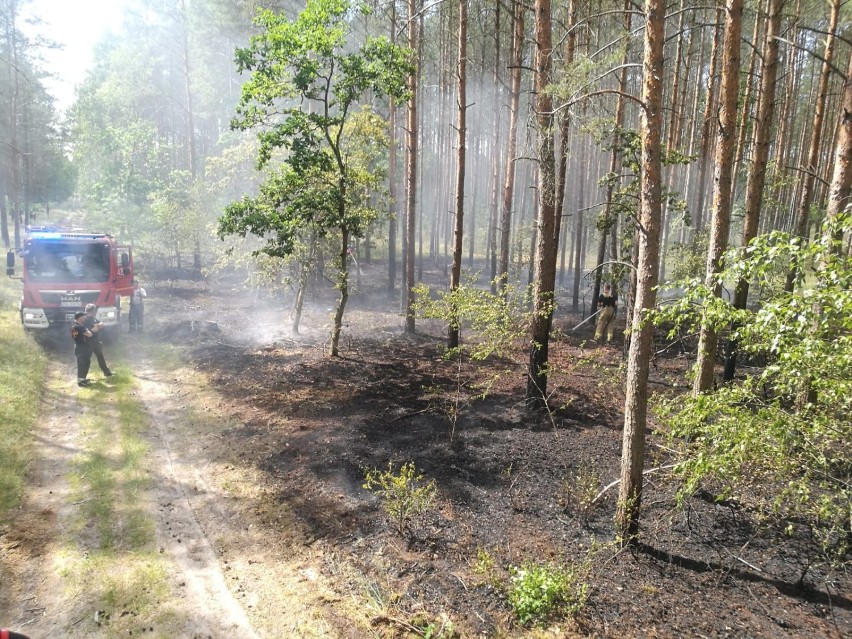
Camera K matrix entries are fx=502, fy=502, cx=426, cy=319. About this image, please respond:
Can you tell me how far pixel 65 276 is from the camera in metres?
13.7

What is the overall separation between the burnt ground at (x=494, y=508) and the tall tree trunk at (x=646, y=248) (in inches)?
33.2

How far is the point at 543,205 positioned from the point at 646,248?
412 centimetres

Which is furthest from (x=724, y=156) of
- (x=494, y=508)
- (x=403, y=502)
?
(x=403, y=502)

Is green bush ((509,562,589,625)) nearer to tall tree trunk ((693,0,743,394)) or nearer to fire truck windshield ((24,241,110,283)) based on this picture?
tall tree trunk ((693,0,743,394))

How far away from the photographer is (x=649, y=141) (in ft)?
18.6

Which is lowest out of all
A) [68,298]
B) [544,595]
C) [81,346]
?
[544,595]

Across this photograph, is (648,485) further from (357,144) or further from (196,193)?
(196,193)

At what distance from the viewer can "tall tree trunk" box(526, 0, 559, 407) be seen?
8.99 metres

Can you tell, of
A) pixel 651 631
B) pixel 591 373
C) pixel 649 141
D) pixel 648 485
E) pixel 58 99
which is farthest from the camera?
pixel 58 99

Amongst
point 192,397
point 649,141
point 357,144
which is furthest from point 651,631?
point 357,144

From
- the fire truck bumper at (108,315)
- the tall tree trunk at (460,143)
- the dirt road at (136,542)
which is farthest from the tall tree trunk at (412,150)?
the fire truck bumper at (108,315)

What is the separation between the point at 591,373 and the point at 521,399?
3.05 m

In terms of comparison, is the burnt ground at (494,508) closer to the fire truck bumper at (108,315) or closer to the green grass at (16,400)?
the green grass at (16,400)

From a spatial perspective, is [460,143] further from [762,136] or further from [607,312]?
[762,136]
